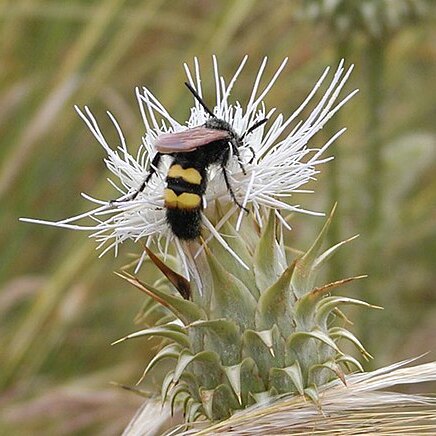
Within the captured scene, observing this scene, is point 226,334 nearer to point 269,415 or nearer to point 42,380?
point 269,415

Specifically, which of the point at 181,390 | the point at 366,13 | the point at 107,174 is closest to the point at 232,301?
the point at 181,390

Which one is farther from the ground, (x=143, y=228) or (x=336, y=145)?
(x=336, y=145)

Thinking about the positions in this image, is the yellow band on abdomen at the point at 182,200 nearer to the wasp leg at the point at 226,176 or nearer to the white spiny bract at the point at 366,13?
the wasp leg at the point at 226,176

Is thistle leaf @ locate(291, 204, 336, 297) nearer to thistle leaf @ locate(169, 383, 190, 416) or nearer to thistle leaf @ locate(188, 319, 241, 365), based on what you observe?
thistle leaf @ locate(188, 319, 241, 365)

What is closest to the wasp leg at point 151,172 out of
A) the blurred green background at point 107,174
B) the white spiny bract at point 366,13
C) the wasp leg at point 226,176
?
the wasp leg at point 226,176

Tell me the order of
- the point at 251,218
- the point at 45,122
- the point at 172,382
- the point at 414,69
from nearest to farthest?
1. the point at 172,382
2. the point at 251,218
3. the point at 45,122
4. the point at 414,69

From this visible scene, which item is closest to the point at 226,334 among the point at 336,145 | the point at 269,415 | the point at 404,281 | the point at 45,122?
the point at 269,415
